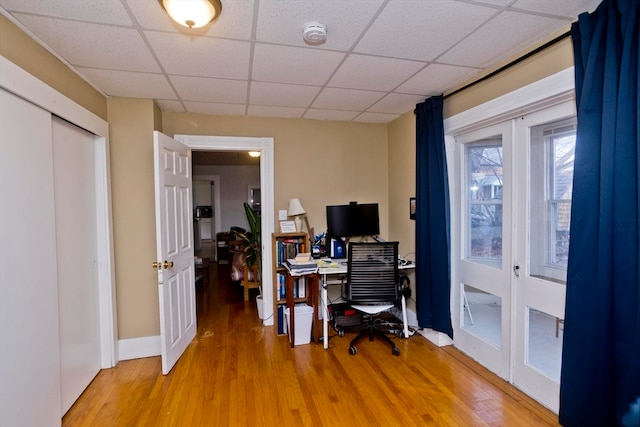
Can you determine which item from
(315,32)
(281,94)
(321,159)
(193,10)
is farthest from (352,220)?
(193,10)

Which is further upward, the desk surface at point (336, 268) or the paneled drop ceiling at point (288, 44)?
the paneled drop ceiling at point (288, 44)

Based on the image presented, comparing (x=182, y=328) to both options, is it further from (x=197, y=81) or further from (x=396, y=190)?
(x=396, y=190)

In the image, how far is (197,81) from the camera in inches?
98.8

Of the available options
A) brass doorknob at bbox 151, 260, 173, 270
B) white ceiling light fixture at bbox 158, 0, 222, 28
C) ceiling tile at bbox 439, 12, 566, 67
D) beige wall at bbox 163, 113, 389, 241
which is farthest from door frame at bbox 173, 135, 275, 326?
ceiling tile at bbox 439, 12, 566, 67

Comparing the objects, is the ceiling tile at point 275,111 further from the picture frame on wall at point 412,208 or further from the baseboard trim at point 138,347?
the baseboard trim at point 138,347

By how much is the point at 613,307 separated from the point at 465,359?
1.46m

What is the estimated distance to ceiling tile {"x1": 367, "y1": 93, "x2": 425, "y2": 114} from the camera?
2951 mm

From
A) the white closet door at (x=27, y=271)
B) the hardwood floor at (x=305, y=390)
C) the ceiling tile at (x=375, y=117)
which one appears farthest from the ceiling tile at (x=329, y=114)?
the hardwood floor at (x=305, y=390)

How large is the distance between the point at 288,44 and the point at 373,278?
2.04 meters

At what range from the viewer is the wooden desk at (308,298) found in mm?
3082

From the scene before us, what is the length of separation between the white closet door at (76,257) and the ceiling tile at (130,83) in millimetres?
411

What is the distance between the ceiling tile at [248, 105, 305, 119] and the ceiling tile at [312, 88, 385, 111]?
0.87 feet

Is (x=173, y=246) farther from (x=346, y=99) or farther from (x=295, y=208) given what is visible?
(x=346, y=99)

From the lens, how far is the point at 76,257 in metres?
2.33
